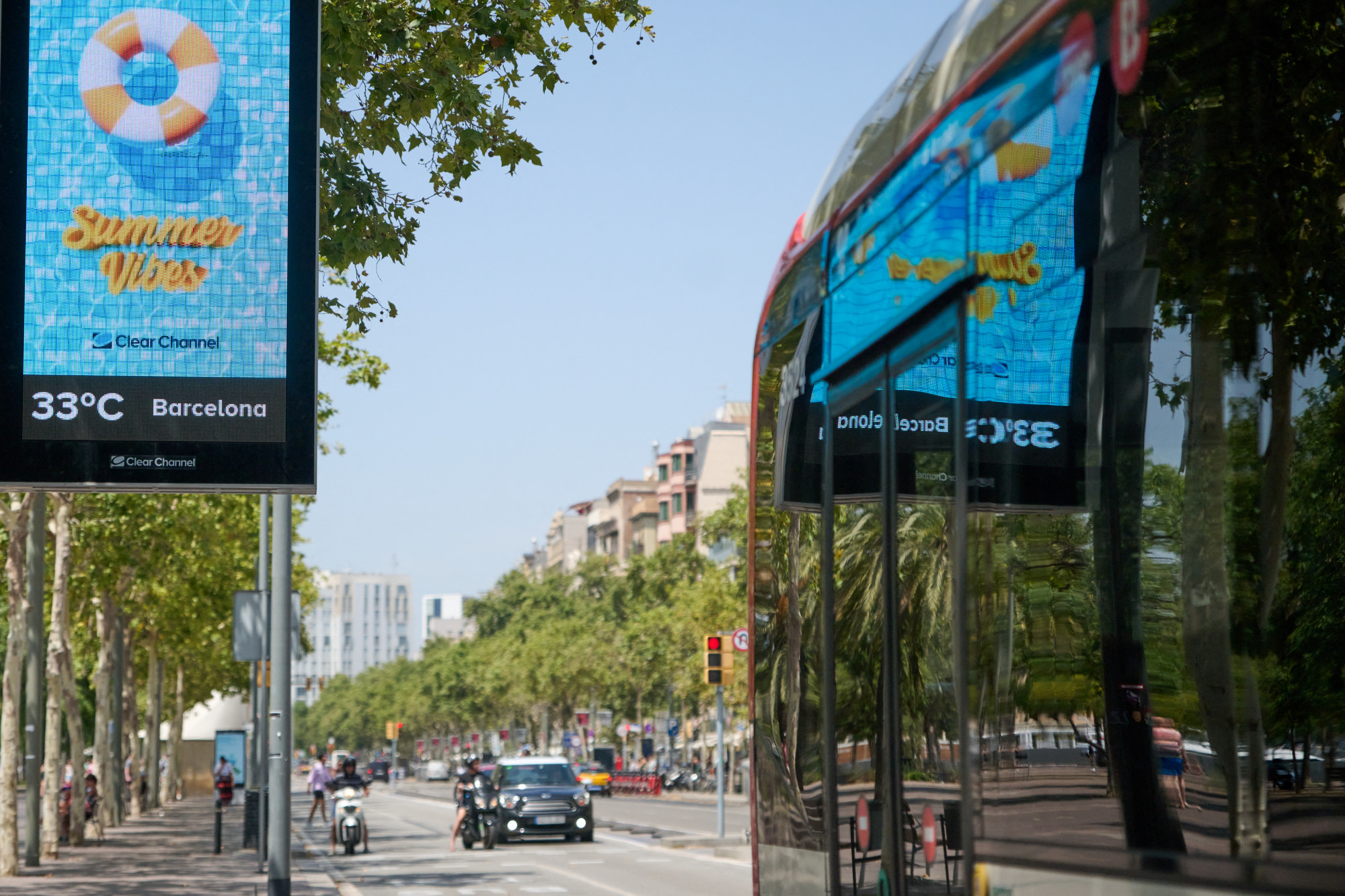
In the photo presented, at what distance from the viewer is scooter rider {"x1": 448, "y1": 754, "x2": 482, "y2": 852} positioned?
3177cm

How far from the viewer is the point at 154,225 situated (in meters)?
8.22

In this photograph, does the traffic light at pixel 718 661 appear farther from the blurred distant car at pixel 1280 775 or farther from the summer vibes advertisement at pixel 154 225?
the blurred distant car at pixel 1280 775

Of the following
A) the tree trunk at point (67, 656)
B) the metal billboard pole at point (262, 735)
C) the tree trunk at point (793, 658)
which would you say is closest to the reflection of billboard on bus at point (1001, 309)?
the tree trunk at point (793, 658)

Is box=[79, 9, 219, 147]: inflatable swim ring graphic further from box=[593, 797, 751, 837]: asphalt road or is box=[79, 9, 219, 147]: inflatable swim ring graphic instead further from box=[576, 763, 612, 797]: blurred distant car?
box=[576, 763, 612, 797]: blurred distant car

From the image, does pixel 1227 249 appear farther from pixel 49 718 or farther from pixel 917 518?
pixel 49 718

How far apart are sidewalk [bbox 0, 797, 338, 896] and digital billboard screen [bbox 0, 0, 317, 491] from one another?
14.1 meters

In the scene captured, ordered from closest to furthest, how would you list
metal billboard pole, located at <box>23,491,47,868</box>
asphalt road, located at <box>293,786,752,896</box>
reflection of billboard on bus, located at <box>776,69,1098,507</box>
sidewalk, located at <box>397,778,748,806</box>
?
reflection of billboard on bus, located at <box>776,69,1098,507</box> → asphalt road, located at <box>293,786,752,896</box> → metal billboard pole, located at <box>23,491,47,868</box> → sidewalk, located at <box>397,778,748,806</box>

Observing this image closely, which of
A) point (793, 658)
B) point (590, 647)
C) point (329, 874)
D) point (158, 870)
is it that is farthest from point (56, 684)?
point (590, 647)

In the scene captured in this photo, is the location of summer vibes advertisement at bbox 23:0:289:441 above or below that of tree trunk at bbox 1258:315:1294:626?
above

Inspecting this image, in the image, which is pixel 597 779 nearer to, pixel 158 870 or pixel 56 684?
pixel 56 684

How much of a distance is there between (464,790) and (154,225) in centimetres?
2537

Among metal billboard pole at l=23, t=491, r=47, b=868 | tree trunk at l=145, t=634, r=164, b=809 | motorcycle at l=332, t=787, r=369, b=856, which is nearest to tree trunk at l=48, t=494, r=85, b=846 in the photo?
metal billboard pole at l=23, t=491, r=47, b=868

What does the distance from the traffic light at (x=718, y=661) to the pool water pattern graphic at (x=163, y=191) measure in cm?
1769

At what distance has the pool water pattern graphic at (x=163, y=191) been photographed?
8.07m
